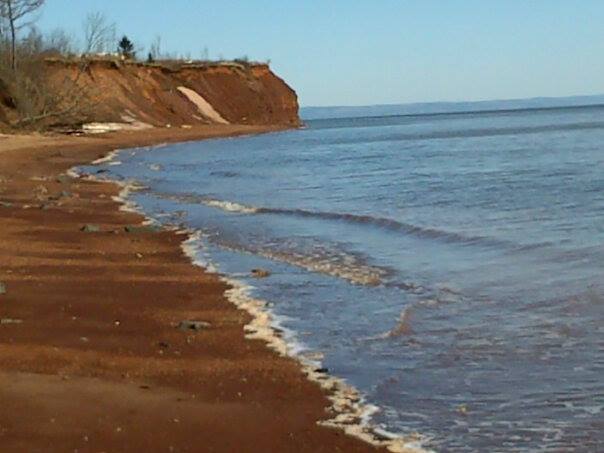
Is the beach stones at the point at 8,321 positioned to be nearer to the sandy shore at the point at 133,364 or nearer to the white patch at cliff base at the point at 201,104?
the sandy shore at the point at 133,364

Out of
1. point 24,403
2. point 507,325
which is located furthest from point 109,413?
point 507,325

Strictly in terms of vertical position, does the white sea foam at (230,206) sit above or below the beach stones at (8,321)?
below

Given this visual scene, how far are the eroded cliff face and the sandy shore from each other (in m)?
44.1

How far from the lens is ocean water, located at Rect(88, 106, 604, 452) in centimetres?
679

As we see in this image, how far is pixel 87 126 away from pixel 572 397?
5572 cm

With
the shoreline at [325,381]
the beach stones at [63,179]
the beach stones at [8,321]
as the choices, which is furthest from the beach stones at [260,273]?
the beach stones at [63,179]

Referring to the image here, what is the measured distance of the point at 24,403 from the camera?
6.39 m

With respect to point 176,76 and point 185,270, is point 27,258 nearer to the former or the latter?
point 185,270

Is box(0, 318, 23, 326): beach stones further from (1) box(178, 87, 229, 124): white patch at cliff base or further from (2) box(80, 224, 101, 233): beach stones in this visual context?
(1) box(178, 87, 229, 124): white patch at cliff base

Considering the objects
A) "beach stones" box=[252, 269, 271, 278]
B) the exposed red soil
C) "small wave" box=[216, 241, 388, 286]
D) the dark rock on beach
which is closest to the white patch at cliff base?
the exposed red soil

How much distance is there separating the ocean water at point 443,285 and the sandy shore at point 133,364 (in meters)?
0.56

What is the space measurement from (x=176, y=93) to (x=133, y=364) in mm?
76252

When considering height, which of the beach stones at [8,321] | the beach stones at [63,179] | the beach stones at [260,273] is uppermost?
the beach stones at [8,321]

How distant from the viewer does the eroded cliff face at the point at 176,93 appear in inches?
2625
